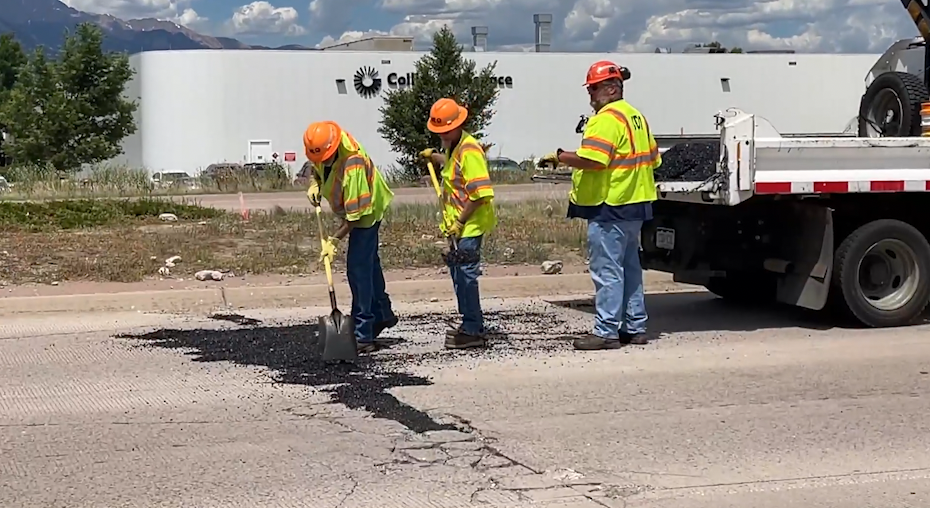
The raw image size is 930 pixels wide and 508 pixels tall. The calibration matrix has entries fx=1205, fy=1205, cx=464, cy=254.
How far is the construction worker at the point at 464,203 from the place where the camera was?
8430 millimetres

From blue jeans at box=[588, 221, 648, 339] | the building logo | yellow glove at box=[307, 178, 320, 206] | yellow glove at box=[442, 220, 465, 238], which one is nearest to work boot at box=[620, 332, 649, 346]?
blue jeans at box=[588, 221, 648, 339]

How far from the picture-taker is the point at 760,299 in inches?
433

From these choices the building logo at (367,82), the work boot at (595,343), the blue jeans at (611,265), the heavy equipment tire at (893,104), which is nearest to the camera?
the blue jeans at (611,265)

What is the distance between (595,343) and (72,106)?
4272cm

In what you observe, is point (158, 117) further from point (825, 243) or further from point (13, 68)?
point (825, 243)

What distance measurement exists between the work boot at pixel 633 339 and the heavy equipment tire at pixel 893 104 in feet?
10.7

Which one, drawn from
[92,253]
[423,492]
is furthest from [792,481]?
[92,253]

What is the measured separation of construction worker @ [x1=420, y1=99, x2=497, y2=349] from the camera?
8.43 m

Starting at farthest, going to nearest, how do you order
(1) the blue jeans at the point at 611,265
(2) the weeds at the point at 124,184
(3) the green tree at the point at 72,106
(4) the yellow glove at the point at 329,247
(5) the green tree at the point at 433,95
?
1. (5) the green tree at the point at 433,95
2. (3) the green tree at the point at 72,106
3. (2) the weeds at the point at 124,184
4. (1) the blue jeans at the point at 611,265
5. (4) the yellow glove at the point at 329,247

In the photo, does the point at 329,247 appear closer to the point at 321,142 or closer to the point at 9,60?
the point at 321,142

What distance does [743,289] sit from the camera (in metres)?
10.8

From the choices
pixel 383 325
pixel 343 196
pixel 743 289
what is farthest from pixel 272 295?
pixel 743 289

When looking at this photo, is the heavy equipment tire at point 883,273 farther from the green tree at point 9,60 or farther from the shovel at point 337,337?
the green tree at point 9,60

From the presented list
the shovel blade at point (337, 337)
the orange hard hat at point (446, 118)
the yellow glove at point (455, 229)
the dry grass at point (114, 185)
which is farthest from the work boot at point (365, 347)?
the dry grass at point (114, 185)
